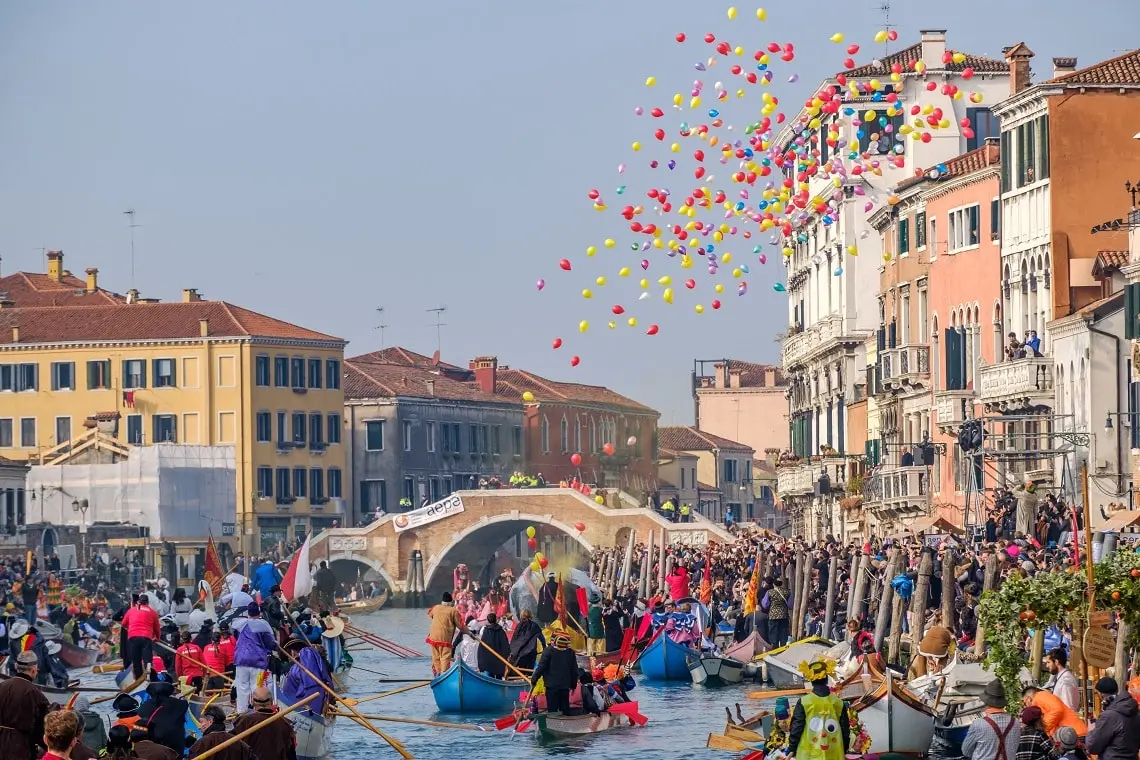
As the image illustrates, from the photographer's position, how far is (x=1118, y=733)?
62.9 ft

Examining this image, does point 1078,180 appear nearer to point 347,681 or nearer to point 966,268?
point 966,268

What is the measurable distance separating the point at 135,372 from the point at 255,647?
203ft

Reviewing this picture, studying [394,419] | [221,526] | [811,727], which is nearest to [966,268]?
[811,727]

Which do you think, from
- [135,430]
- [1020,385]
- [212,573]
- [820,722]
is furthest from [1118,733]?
[135,430]

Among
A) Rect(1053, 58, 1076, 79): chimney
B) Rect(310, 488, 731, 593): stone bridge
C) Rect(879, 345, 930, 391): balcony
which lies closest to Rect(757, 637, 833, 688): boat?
Rect(1053, 58, 1076, 79): chimney

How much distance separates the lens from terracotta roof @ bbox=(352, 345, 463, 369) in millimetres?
110188

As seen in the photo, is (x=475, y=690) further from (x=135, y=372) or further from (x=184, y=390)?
(x=135, y=372)

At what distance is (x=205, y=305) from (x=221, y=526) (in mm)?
8903

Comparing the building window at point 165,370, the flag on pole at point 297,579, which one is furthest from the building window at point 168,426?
the flag on pole at point 297,579

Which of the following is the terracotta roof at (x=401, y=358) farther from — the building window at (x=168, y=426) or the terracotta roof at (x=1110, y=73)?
the terracotta roof at (x=1110, y=73)

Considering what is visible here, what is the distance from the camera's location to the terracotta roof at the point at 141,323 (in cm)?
8881

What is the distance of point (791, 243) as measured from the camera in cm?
7100

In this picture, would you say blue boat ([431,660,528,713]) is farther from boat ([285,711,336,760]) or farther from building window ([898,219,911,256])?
building window ([898,219,911,256])

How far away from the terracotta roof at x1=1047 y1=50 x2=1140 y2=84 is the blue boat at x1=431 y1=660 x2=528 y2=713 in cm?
1686
